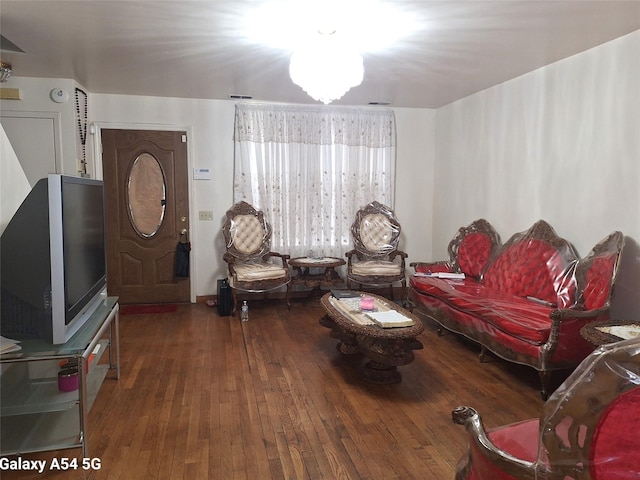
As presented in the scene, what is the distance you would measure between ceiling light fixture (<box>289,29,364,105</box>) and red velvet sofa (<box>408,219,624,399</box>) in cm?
202

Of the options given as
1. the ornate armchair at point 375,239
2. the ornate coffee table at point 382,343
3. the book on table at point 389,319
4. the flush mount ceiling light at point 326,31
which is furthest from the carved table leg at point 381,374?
the ornate armchair at point 375,239

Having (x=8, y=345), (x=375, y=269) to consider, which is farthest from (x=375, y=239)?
(x=8, y=345)

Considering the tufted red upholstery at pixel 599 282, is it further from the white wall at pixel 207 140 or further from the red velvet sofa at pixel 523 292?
the white wall at pixel 207 140

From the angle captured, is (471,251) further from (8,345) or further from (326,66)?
(8,345)

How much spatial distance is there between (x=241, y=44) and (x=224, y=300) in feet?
8.90

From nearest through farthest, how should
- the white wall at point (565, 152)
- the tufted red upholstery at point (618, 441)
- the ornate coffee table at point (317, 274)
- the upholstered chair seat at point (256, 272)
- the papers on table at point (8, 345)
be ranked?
the tufted red upholstery at point (618, 441) → the papers on table at point (8, 345) → the white wall at point (565, 152) → the upholstered chair seat at point (256, 272) → the ornate coffee table at point (317, 274)

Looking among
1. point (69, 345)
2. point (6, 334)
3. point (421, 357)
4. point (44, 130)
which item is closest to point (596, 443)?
point (69, 345)

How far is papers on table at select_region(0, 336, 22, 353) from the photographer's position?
6.88 feet

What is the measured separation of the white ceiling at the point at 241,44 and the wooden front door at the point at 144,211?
68cm

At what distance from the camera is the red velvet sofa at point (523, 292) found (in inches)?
117

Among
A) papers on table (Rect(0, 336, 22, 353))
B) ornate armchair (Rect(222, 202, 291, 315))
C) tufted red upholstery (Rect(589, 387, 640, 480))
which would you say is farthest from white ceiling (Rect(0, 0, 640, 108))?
tufted red upholstery (Rect(589, 387, 640, 480))

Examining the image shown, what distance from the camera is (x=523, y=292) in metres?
3.91

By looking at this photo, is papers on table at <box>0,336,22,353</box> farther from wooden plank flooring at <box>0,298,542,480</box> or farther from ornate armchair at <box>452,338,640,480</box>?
ornate armchair at <box>452,338,640,480</box>

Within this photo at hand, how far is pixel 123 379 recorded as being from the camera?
130 inches
